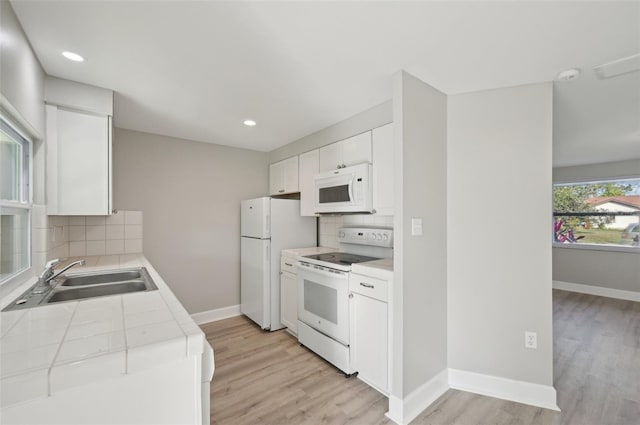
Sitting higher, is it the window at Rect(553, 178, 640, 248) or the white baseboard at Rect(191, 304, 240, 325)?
the window at Rect(553, 178, 640, 248)

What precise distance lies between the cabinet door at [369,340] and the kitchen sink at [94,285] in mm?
1463

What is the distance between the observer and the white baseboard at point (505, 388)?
199cm

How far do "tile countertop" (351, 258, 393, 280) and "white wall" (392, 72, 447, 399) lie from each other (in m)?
0.10

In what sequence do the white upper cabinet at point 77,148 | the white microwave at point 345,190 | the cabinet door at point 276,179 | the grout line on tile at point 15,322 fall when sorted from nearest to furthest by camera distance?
1. the grout line on tile at point 15,322
2. the white upper cabinet at point 77,148
3. the white microwave at point 345,190
4. the cabinet door at point 276,179

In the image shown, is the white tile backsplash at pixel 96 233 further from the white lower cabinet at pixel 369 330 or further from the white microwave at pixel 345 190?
the white lower cabinet at pixel 369 330

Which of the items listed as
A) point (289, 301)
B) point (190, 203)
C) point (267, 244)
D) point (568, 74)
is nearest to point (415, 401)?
point (289, 301)

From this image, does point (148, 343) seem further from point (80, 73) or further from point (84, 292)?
point (80, 73)

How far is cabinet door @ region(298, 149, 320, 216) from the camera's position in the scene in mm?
3188

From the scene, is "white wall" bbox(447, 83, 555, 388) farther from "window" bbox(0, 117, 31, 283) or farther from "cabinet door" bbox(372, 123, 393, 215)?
"window" bbox(0, 117, 31, 283)

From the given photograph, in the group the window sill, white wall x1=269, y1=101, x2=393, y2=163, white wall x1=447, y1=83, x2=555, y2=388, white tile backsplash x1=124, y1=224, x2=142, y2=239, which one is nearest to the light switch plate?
white wall x1=447, y1=83, x2=555, y2=388

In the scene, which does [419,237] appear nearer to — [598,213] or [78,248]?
[78,248]

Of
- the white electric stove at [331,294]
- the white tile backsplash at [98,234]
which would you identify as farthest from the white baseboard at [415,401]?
the white tile backsplash at [98,234]

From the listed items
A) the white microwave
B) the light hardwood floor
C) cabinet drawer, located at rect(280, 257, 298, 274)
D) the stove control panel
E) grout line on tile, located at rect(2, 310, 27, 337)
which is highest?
the white microwave

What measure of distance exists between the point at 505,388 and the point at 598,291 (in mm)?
4351
